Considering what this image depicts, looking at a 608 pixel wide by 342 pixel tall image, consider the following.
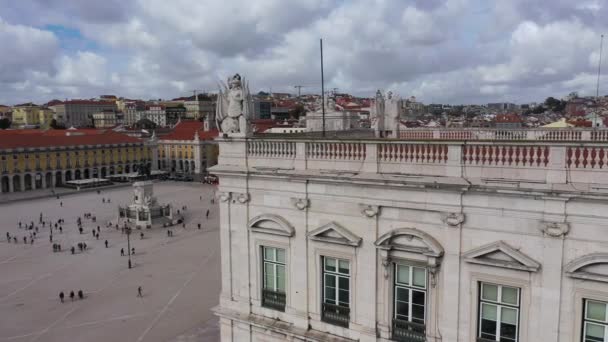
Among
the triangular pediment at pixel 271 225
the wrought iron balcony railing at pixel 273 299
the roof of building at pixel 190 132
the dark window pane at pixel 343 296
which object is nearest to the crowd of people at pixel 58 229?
the wrought iron balcony railing at pixel 273 299

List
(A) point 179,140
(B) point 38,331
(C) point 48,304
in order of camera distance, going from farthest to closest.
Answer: (A) point 179,140 → (C) point 48,304 → (B) point 38,331

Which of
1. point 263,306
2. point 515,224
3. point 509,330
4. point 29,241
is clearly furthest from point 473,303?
point 29,241

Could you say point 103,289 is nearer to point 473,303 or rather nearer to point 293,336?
point 293,336

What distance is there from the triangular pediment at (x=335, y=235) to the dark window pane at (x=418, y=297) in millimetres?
1872

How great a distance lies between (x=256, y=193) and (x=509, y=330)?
298 inches

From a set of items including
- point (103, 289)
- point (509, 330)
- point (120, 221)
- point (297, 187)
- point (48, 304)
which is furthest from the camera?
point (120, 221)

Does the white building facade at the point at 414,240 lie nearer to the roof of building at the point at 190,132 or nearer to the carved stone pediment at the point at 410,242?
the carved stone pediment at the point at 410,242

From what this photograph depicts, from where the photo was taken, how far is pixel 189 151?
397 ft

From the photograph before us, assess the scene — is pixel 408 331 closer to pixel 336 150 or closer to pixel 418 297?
pixel 418 297

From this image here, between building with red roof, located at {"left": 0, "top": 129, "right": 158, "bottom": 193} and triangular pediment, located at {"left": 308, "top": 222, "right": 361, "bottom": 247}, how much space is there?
10088cm

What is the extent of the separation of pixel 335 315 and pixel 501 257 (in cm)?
488

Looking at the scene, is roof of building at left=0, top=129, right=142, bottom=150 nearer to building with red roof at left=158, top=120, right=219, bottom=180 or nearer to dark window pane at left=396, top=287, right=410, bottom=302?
building with red roof at left=158, top=120, right=219, bottom=180

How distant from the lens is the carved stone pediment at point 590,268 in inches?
390

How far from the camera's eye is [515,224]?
1077cm
